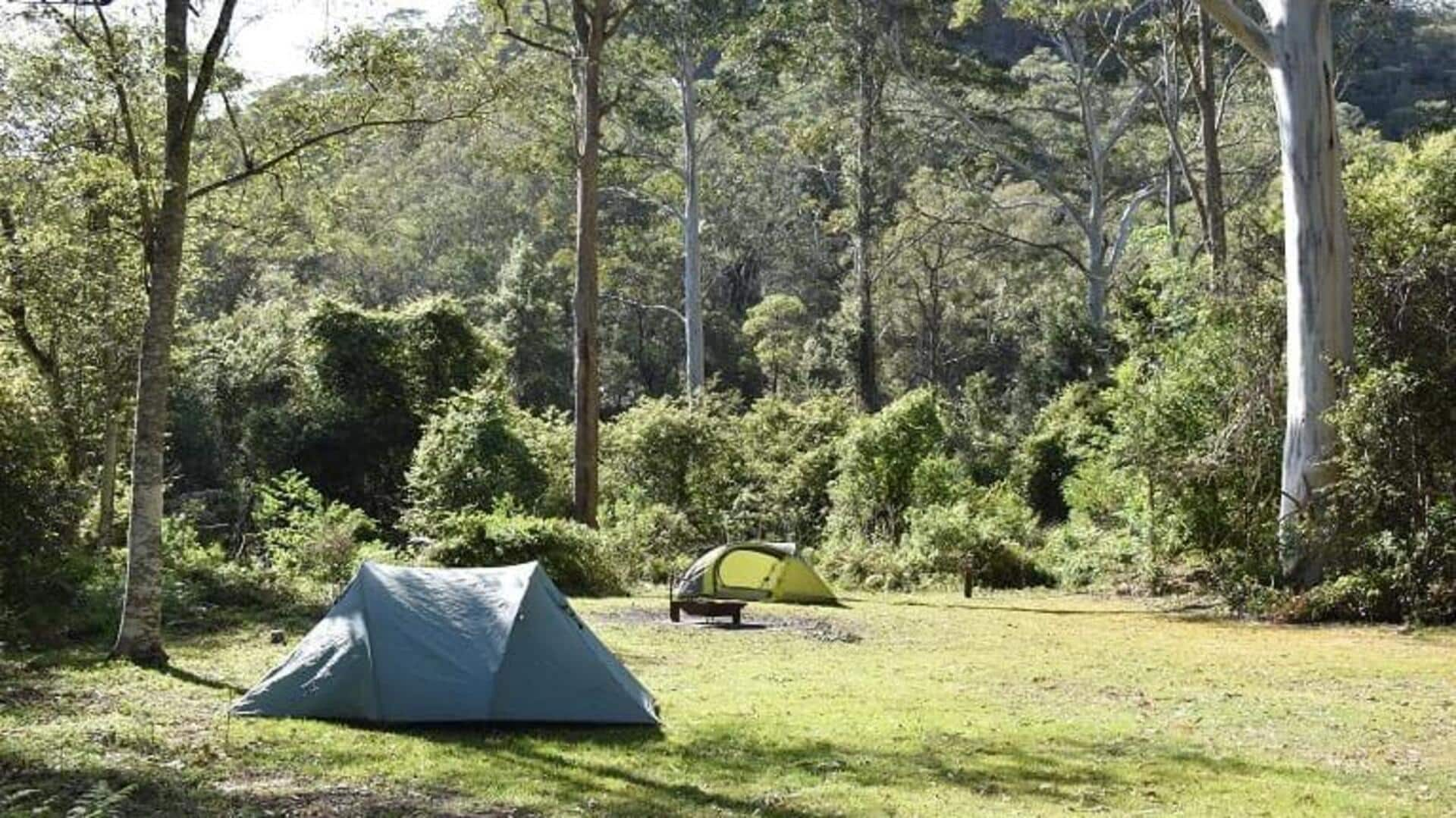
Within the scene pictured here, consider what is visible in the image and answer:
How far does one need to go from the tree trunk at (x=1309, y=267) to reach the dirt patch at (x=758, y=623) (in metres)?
5.99

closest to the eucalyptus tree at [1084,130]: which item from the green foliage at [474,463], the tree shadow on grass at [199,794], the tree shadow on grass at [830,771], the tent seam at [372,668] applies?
the green foliage at [474,463]

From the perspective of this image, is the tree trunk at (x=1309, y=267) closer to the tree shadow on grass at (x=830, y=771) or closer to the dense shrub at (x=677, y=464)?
the tree shadow on grass at (x=830, y=771)

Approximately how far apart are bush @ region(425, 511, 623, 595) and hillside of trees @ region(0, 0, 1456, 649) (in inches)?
2.5

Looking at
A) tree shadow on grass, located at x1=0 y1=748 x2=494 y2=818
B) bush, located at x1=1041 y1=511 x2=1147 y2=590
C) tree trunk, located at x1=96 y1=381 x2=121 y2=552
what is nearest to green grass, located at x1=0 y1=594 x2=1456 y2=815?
tree shadow on grass, located at x1=0 y1=748 x2=494 y2=818

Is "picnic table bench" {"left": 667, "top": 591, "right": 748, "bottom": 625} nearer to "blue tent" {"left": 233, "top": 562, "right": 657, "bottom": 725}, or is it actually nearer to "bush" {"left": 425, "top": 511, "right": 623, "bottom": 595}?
"bush" {"left": 425, "top": 511, "right": 623, "bottom": 595}

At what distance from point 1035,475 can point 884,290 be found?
17.3 metres

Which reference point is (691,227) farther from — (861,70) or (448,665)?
(448,665)

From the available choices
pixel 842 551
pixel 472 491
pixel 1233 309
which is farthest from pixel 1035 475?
pixel 472 491

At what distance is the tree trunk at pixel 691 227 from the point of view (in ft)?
121

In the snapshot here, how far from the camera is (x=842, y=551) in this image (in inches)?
917

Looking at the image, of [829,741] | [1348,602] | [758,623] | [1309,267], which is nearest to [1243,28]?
[1309,267]

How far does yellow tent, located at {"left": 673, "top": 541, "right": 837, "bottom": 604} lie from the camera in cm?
1869

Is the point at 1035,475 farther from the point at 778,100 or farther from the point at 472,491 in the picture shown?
the point at 778,100

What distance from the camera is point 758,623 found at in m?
16.2
